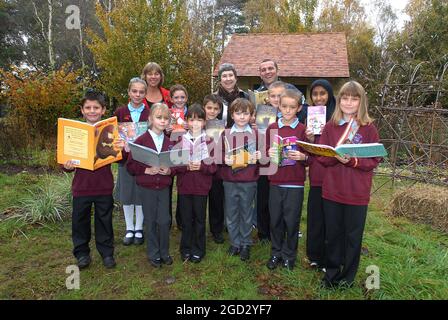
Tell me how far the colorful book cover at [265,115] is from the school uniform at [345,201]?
0.77 m

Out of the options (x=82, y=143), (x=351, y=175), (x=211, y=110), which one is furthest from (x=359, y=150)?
(x=82, y=143)

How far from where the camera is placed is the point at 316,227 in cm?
A: 347

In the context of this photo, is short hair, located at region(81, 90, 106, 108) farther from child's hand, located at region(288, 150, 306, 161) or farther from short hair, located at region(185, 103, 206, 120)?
child's hand, located at region(288, 150, 306, 161)

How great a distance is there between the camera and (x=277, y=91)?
150 inches

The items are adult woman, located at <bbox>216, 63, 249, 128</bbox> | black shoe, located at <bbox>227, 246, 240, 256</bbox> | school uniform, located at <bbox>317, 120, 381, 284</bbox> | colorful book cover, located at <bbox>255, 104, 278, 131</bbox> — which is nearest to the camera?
school uniform, located at <bbox>317, 120, 381, 284</bbox>

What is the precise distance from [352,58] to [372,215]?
18.7 metres

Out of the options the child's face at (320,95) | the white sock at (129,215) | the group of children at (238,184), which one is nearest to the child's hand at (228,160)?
the group of children at (238,184)

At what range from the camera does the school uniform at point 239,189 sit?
12.0 feet

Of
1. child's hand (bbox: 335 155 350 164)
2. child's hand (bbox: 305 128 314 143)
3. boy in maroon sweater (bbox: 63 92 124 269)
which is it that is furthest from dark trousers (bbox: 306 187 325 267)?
boy in maroon sweater (bbox: 63 92 124 269)

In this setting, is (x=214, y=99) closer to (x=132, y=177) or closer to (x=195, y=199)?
(x=195, y=199)

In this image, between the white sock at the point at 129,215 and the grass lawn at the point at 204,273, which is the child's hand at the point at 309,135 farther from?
the white sock at the point at 129,215

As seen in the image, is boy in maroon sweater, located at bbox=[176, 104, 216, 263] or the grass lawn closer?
the grass lawn

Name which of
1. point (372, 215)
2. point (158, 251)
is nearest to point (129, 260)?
Answer: point (158, 251)

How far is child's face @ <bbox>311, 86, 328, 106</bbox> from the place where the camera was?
11.5 feet
